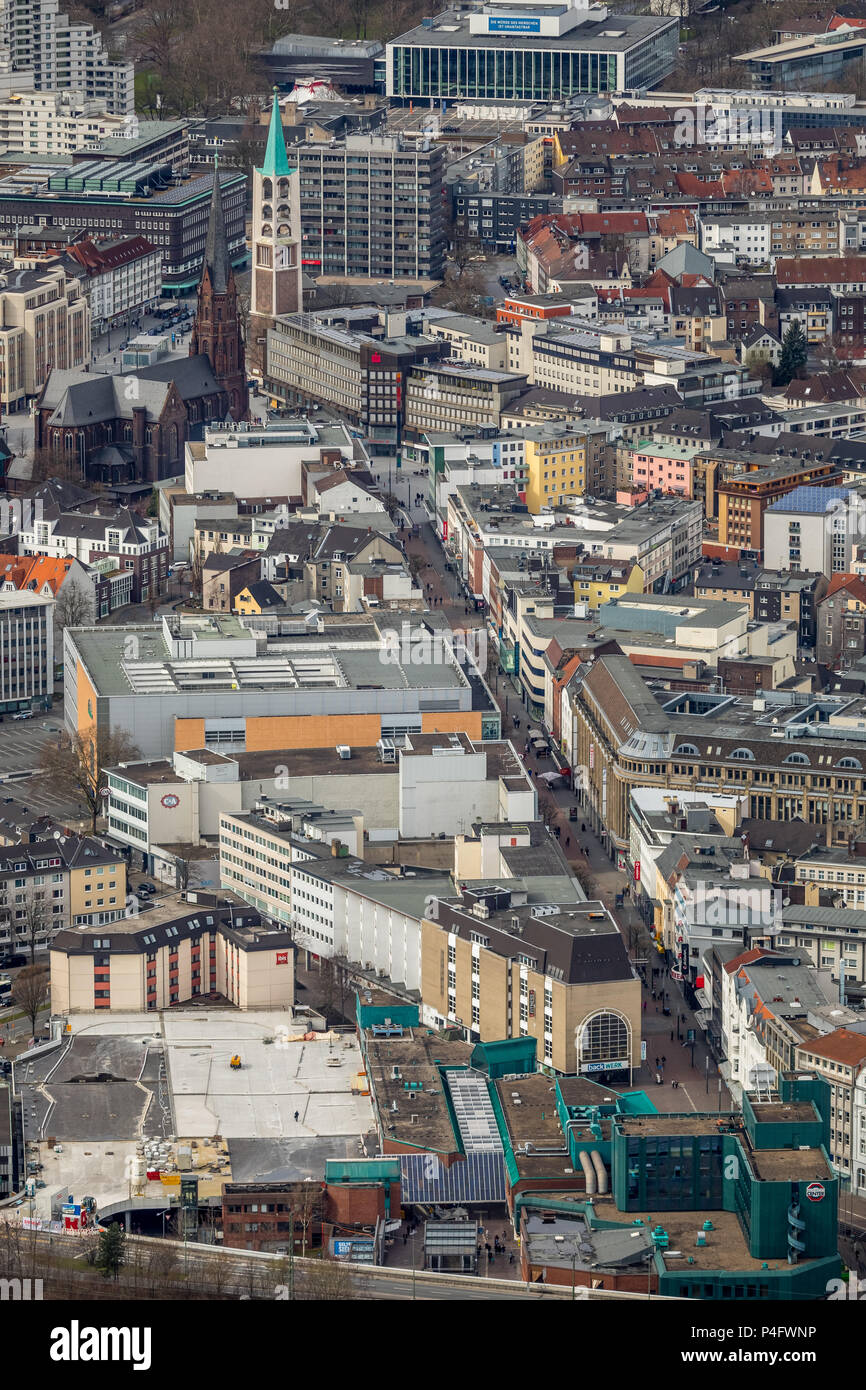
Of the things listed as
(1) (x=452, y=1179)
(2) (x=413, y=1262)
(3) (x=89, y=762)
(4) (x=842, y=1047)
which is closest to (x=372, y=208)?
(3) (x=89, y=762)

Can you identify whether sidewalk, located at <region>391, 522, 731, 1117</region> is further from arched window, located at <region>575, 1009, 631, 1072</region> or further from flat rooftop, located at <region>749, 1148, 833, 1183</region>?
flat rooftop, located at <region>749, 1148, 833, 1183</region>

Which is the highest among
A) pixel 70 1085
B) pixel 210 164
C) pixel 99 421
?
pixel 210 164

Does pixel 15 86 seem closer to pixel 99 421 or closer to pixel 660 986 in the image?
pixel 99 421

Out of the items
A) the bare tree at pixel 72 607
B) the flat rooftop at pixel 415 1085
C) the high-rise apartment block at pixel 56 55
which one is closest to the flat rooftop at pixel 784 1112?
the flat rooftop at pixel 415 1085

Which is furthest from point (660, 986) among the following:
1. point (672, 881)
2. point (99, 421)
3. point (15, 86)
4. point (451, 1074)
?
point (15, 86)

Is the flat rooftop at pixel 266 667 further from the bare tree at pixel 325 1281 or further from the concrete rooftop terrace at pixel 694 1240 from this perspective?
the bare tree at pixel 325 1281
